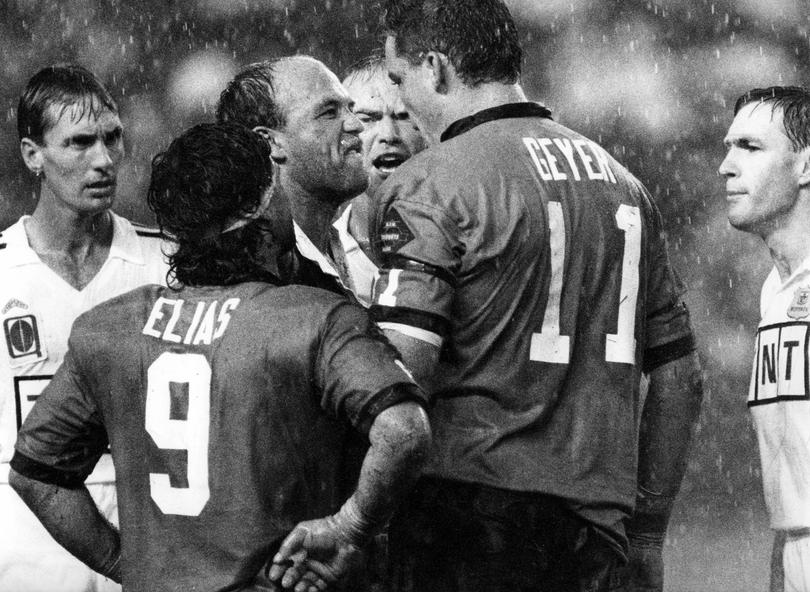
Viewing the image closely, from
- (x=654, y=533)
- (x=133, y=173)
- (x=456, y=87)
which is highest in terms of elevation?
(x=133, y=173)

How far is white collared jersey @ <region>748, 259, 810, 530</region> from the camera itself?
11.0ft

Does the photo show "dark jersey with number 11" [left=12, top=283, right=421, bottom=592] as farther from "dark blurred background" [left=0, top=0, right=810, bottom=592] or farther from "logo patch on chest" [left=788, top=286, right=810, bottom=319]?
"dark blurred background" [left=0, top=0, right=810, bottom=592]

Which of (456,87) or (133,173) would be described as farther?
(133,173)

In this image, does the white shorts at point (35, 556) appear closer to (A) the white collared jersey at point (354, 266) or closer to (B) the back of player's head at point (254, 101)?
(A) the white collared jersey at point (354, 266)

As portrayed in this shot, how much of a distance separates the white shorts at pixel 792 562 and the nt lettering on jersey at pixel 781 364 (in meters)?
0.34

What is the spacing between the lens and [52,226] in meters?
3.45

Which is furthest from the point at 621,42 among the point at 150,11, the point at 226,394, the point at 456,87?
the point at 226,394

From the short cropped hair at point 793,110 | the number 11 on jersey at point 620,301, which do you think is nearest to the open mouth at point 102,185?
the number 11 on jersey at point 620,301

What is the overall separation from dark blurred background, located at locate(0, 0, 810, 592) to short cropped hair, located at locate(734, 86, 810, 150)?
3823mm

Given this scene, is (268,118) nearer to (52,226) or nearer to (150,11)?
(52,226)

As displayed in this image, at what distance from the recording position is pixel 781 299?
11.5ft

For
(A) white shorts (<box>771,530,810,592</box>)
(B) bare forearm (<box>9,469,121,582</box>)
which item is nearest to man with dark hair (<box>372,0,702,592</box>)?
(B) bare forearm (<box>9,469,121,582</box>)

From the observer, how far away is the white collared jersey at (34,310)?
11.0 feet

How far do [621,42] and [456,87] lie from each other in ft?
17.6
